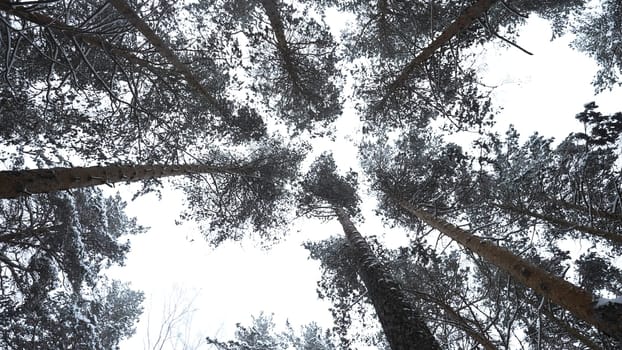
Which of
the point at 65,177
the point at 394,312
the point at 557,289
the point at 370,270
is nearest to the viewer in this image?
the point at 557,289

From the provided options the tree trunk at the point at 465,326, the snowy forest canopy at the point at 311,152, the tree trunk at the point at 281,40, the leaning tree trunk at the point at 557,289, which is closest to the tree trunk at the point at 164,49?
the snowy forest canopy at the point at 311,152

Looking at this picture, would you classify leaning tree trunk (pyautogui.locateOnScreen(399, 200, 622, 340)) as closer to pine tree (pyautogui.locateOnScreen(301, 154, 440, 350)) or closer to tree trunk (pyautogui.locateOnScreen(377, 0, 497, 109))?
pine tree (pyautogui.locateOnScreen(301, 154, 440, 350))

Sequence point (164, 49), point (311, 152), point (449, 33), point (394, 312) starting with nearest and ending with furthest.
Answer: point (449, 33) → point (394, 312) → point (164, 49) → point (311, 152)

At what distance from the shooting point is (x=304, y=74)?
7.95m

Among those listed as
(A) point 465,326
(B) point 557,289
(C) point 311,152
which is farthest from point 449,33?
(C) point 311,152

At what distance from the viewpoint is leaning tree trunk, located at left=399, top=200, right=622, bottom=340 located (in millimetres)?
2373

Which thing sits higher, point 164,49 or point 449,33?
point 164,49

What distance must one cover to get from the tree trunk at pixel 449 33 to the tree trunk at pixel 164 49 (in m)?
3.95

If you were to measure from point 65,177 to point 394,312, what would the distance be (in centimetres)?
509

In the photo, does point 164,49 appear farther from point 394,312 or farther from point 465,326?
point 465,326

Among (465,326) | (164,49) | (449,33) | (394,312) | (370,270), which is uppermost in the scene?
(164,49)

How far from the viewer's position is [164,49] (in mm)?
6004

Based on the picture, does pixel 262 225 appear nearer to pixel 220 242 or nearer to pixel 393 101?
pixel 220 242

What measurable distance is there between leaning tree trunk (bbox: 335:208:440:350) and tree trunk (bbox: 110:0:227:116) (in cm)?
511
